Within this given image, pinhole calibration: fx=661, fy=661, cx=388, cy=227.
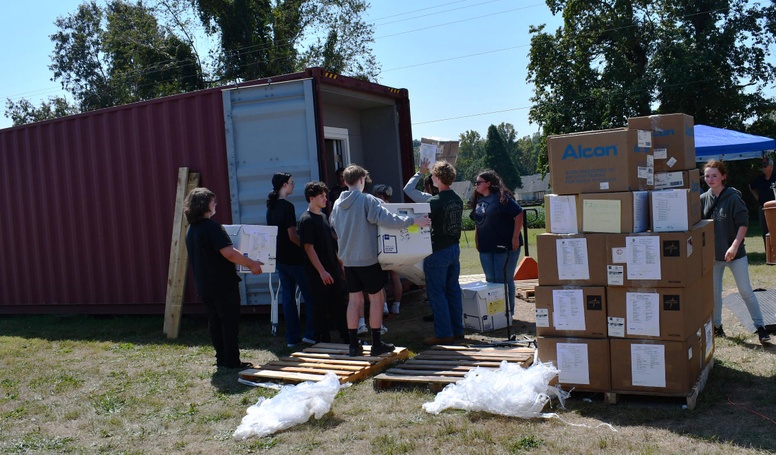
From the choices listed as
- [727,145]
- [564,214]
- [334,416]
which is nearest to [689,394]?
[564,214]

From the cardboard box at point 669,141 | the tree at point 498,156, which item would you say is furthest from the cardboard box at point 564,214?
the tree at point 498,156

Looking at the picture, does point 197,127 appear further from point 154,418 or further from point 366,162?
point 154,418

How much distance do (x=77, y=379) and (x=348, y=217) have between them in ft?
10.4

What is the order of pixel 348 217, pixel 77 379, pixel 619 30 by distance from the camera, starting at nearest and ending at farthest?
pixel 348 217
pixel 77 379
pixel 619 30

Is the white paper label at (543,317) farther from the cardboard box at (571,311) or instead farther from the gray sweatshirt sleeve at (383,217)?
the gray sweatshirt sleeve at (383,217)

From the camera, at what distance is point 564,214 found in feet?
15.9

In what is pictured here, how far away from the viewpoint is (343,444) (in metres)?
4.21

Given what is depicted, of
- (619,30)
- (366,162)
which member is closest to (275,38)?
(619,30)

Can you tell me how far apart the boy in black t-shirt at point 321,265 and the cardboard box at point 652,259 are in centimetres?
298

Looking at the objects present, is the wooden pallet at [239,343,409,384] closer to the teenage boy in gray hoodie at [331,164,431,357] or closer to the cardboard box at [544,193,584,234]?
the teenage boy in gray hoodie at [331,164,431,357]

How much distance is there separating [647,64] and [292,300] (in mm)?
23565

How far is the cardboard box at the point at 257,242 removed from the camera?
6.77m

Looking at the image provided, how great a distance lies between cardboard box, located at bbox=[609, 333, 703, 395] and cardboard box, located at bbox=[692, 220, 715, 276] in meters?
0.65

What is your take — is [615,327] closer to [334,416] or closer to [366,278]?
[334,416]
